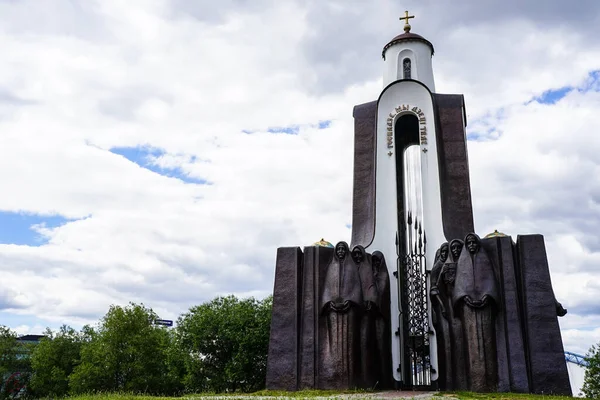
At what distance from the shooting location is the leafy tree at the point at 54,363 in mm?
27328

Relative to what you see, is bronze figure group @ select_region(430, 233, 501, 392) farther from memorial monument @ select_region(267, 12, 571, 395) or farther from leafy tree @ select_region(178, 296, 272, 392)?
leafy tree @ select_region(178, 296, 272, 392)

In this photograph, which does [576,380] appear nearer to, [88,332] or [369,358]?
[369,358]

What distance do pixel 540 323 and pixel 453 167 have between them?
5.16m

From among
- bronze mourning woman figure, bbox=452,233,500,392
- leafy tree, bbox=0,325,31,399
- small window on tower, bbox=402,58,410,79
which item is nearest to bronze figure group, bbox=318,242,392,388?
bronze mourning woman figure, bbox=452,233,500,392

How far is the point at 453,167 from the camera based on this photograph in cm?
1586

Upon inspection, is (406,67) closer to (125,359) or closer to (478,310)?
(478,310)

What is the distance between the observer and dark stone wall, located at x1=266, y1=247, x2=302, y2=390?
13195 millimetres

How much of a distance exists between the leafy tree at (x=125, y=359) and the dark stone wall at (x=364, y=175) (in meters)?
11.0

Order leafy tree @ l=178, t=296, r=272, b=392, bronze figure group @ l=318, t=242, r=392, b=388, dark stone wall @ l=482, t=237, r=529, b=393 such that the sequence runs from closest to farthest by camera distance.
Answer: dark stone wall @ l=482, t=237, r=529, b=393 < bronze figure group @ l=318, t=242, r=392, b=388 < leafy tree @ l=178, t=296, r=272, b=392

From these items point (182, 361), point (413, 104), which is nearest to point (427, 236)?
point (413, 104)

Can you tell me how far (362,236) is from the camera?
15664 mm

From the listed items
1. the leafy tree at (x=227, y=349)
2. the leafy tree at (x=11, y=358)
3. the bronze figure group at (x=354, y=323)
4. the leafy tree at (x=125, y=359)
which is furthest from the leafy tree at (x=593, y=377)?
the leafy tree at (x=11, y=358)

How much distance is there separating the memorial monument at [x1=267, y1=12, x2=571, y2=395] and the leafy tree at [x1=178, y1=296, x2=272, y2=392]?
196 inches

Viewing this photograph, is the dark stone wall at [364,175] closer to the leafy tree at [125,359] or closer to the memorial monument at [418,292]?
the memorial monument at [418,292]
